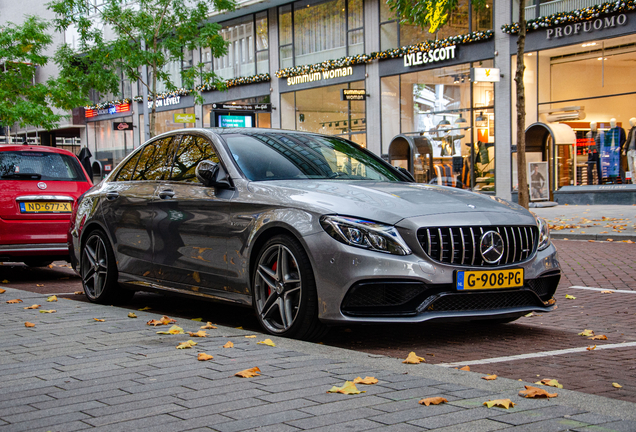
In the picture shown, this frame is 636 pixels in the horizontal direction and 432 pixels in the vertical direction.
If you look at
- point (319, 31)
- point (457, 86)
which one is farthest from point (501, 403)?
point (319, 31)

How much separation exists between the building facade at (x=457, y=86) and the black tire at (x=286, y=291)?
59.3 feet

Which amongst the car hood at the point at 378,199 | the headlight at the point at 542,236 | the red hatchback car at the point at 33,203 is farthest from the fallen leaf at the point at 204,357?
the red hatchback car at the point at 33,203

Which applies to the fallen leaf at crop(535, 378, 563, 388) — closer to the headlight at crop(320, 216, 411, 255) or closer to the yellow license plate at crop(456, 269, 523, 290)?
the yellow license plate at crop(456, 269, 523, 290)

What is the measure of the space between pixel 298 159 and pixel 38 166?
566cm

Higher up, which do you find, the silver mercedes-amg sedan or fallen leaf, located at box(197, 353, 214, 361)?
the silver mercedes-amg sedan

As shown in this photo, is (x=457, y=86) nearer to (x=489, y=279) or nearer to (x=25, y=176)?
(x=25, y=176)

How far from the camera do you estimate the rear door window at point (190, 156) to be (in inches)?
245

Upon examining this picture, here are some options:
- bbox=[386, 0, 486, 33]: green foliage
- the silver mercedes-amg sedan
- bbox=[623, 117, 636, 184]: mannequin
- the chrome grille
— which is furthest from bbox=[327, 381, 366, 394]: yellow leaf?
bbox=[623, 117, 636, 184]: mannequin

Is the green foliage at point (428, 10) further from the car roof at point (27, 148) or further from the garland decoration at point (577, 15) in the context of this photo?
the car roof at point (27, 148)

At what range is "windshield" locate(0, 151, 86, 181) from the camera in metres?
10.1

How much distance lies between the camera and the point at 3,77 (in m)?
30.3

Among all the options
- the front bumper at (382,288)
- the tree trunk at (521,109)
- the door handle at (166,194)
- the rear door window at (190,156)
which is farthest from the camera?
the tree trunk at (521,109)

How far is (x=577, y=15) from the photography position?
2164 cm

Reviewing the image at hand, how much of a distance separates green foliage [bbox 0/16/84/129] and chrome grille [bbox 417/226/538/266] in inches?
1016
